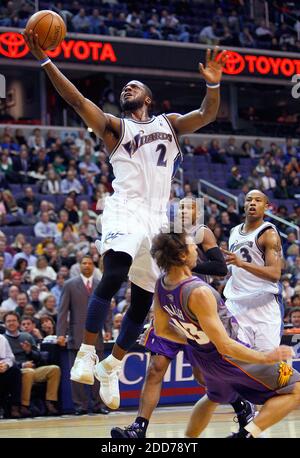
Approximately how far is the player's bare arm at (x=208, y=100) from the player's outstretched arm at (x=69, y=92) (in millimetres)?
674

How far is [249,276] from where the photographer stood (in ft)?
27.3

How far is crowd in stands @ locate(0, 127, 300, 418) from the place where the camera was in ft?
42.4

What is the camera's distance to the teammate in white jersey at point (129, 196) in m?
6.48

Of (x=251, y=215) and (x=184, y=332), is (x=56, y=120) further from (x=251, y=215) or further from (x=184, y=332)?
(x=184, y=332)

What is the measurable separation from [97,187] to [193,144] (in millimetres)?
6107

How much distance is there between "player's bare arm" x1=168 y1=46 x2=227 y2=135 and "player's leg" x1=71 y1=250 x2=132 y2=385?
124 cm

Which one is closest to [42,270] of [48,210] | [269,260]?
[48,210]

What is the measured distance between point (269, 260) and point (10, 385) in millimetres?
3978

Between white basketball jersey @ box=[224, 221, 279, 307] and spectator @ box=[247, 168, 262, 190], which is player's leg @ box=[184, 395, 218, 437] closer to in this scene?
white basketball jersey @ box=[224, 221, 279, 307]

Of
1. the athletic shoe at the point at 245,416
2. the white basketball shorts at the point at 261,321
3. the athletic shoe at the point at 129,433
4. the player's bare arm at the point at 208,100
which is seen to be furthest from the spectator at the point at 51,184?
the athletic shoe at the point at 129,433

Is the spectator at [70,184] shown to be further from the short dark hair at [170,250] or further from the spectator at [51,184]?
the short dark hair at [170,250]

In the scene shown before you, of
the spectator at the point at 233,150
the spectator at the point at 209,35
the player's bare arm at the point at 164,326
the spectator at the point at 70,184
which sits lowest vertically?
the player's bare arm at the point at 164,326

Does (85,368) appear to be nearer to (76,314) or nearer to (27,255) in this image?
(76,314)

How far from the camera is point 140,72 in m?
23.4
